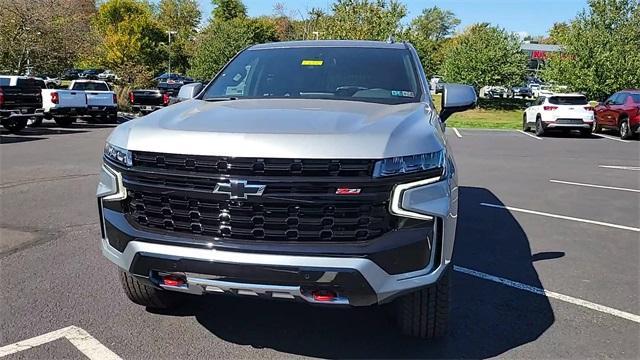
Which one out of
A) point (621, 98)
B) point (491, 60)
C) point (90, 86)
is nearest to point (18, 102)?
point (90, 86)

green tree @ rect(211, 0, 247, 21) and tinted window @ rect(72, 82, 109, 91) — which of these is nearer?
tinted window @ rect(72, 82, 109, 91)

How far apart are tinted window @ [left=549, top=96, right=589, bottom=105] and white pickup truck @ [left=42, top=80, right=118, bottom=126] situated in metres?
16.8

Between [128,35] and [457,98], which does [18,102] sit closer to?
[457,98]

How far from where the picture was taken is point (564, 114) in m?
21.2

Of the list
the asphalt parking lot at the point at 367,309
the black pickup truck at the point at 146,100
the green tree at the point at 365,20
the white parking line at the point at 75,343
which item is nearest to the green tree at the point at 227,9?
the green tree at the point at 365,20

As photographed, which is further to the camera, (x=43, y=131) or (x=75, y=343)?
(x=43, y=131)

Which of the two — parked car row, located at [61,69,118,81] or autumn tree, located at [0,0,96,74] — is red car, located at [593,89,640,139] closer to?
autumn tree, located at [0,0,96,74]

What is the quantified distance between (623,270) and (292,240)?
3.71 metres

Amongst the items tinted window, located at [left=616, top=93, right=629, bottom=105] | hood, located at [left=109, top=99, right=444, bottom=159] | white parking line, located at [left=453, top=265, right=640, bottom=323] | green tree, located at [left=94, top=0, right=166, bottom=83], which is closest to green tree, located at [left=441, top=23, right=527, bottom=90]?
tinted window, located at [left=616, top=93, right=629, bottom=105]

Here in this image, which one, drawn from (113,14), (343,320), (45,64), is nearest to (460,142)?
(343,320)

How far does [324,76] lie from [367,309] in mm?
1756

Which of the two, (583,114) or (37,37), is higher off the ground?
(37,37)

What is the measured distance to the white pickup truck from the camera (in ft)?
67.8

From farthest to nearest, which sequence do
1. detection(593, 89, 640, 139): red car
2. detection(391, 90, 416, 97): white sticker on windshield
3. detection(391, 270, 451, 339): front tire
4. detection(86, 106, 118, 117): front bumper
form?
detection(86, 106, 118, 117): front bumper
detection(593, 89, 640, 139): red car
detection(391, 90, 416, 97): white sticker on windshield
detection(391, 270, 451, 339): front tire
